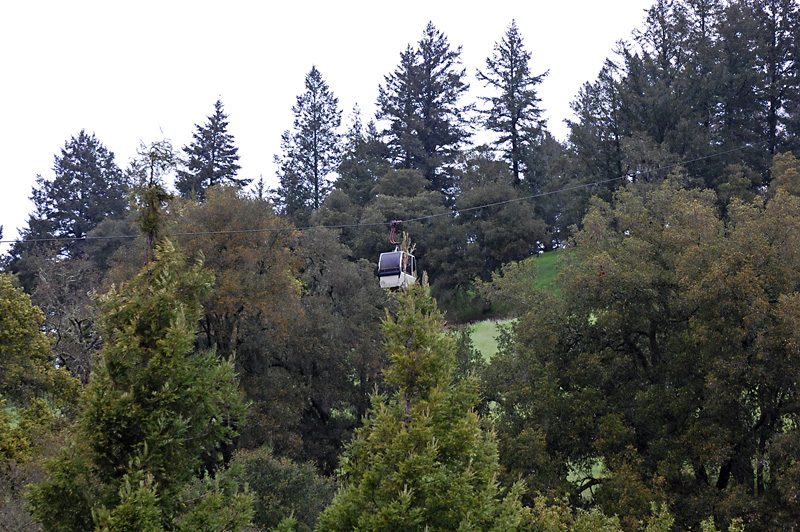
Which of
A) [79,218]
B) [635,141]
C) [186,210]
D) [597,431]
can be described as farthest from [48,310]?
[635,141]

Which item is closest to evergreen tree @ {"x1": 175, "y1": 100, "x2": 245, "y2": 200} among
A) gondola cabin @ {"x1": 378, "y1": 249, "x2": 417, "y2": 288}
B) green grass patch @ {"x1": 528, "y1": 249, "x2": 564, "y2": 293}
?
green grass patch @ {"x1": 528, "y1": 249, "x2": 564, "y2": 293}

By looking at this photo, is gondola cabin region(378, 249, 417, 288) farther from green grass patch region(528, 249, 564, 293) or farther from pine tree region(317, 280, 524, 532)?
green grass patch region(528, 249, 564, 293)

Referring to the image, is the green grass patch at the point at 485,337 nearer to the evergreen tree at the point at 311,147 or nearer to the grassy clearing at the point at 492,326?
the grassy clearing at the point at 492,326

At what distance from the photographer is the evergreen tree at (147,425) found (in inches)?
387

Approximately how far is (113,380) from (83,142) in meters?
74.6

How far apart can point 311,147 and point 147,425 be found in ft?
204

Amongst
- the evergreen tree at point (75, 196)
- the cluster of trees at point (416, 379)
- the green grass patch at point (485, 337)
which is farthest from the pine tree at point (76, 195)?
the green grass patch at point (485, 337)

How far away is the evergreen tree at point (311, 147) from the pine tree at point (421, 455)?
179ft

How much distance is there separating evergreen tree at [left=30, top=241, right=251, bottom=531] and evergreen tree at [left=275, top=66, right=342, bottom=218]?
185 feet

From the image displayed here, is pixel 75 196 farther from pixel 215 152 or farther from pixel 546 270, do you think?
pixel 546 270

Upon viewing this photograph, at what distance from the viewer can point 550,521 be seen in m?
14.1

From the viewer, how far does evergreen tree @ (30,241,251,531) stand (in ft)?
32.2

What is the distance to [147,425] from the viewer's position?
983 centimetres

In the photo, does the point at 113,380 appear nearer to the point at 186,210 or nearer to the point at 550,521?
the point at 550,521
